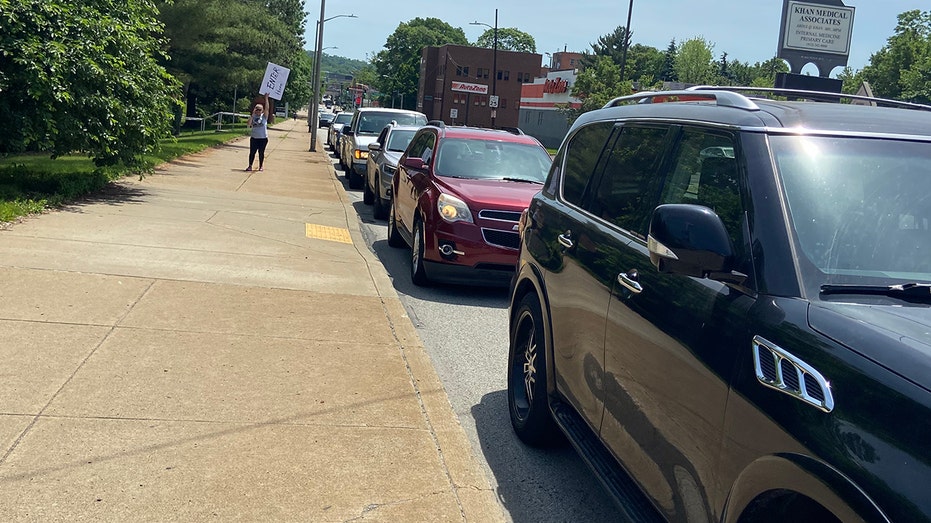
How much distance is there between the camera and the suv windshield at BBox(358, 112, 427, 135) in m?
23.3

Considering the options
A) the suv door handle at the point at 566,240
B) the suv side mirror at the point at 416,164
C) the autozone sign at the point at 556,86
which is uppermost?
the autozone sign at the point at 556,86

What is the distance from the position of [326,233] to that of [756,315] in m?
10.4

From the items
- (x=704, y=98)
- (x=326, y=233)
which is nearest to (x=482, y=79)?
(x=326, y=233)

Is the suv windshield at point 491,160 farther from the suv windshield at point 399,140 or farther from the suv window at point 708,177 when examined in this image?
the suv window at point 708,177

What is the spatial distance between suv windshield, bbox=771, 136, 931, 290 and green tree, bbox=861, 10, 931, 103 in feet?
252

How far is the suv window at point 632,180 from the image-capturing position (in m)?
3.97

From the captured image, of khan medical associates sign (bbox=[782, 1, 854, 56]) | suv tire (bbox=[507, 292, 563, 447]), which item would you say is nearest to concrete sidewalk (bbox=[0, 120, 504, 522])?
suv tire (bbox=[507, 292, 563, 447])

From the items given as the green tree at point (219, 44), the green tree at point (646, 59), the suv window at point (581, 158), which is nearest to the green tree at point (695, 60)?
the green tree at point (646, 59)

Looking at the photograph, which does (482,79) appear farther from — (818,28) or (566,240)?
(566,240)

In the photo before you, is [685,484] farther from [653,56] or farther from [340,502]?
[653,56]

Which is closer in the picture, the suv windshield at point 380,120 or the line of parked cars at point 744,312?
the line of parked cars at point 744,312

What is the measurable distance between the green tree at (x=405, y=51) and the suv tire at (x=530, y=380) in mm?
137912

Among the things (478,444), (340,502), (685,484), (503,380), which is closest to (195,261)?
(503,380)

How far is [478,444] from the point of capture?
531 cm
